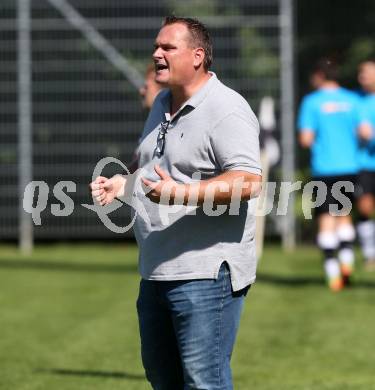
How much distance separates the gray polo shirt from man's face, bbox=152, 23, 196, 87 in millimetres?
99

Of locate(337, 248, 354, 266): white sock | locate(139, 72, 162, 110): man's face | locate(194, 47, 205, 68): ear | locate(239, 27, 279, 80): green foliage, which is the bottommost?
locate(337, 248, 354, 266): white sock

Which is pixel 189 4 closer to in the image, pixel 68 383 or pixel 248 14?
pixel 248 14

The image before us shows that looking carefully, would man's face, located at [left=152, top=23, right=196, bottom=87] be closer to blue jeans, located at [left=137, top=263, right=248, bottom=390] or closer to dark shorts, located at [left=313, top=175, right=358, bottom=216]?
blue jeans, located at [left=137, top=263, right=248, bottom=390]

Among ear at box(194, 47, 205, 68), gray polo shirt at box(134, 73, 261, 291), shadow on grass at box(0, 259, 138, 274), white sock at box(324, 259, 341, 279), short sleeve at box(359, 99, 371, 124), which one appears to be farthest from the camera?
shadow on grass at box(0, 259, 138, 274)

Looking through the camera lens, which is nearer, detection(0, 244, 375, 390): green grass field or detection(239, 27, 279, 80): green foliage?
detection(0, 244, 375, 390): green grass field

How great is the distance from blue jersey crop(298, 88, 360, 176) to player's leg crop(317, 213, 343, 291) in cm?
55

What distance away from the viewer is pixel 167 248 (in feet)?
15.8

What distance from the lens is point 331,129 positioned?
12555 mm

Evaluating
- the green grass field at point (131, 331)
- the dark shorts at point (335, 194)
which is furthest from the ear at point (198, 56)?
the dark shorts at point (335, 194)

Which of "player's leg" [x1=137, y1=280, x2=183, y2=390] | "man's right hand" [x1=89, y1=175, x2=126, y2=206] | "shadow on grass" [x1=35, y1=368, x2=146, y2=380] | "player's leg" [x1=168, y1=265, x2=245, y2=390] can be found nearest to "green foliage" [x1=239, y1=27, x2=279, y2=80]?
"shadow on grass" [x1=35, y1=368, x2=146, y2=380]

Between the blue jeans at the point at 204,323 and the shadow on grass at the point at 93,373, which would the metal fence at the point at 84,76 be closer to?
the shadow on grass at the point at 93,373

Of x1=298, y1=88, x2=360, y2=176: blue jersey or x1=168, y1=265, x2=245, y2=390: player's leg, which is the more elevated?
x1=298, y1=88, x2=360, y2=176: blue jersey

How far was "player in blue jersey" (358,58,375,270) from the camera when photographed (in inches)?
524

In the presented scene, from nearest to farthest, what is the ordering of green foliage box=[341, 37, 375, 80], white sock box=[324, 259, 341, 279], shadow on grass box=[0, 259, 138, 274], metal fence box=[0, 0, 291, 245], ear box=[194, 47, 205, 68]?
ear box=[194, 47, 205, 68]
white sock box=[324, 259, 341, 279]
shadow on grass box=[0, 259, 138, 274]
metal fence box=[0, 0, 291, 245]
green foliage box=[341, 37, 375, 80]
